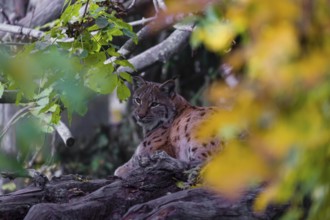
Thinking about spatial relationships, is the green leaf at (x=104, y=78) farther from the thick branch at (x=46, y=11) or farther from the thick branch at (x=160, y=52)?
the thick branch at (x=46, y=11)

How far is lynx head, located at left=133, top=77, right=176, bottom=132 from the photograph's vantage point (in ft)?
22.1

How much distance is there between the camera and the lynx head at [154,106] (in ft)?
22.1

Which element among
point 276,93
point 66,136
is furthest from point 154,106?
point 276,93

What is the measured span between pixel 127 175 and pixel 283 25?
3122 millimetres

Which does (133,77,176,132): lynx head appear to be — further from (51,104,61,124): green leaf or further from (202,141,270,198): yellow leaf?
(202,141,270,198): yellow leaf

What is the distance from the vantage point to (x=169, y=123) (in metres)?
6.70

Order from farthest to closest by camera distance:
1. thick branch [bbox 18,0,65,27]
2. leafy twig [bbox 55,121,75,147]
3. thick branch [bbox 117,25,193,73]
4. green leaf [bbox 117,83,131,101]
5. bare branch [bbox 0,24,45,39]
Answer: thick branch [bbox 18,0,65,27]
thick branch [bbox 117,25,193,73]
leafy twig [bbox 55,121,75,147]
bare branch [bbox 0,24,45,39]
green leaf [bbox 117,83,131,101]

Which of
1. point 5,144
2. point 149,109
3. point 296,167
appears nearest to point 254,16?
point 296,167

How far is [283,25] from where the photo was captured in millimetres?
1649

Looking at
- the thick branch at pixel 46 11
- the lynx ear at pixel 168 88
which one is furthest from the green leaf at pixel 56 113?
the thick branch at pixel 46 11

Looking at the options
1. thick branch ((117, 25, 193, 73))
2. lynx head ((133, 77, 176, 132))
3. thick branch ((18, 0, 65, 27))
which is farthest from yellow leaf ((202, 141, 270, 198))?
thick branch ((18, 0, 65, 27))

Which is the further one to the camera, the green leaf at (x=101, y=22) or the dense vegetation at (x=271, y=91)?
the green leaf at (x=101, y=22)

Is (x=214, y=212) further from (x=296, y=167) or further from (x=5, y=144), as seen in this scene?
(x=5, y=144)

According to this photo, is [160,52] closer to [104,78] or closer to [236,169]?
[104,78]
